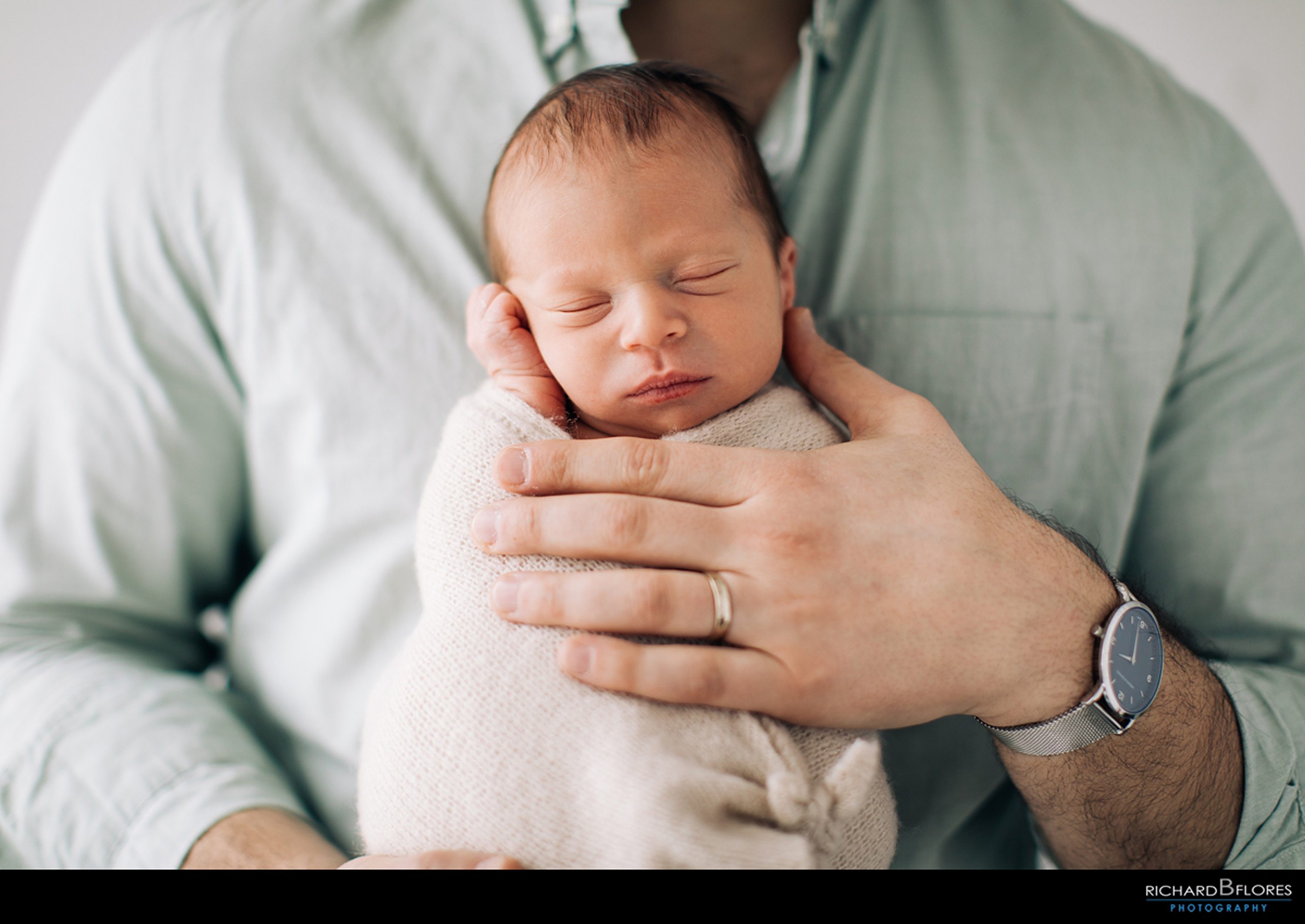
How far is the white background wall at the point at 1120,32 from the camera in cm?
96

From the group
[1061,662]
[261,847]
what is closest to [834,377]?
[1061,662]

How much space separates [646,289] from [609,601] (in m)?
0.31

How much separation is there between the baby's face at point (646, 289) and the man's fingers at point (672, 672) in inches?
9.6

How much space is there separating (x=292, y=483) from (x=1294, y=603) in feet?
4.23

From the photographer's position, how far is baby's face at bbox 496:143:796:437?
730mm

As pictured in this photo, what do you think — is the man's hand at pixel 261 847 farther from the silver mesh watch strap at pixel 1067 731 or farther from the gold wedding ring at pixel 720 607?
the silver mesh watch strap at pixel 1067 731

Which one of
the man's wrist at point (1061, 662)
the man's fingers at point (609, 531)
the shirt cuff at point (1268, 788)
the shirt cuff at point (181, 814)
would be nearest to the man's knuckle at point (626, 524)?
the man's fingers at point (609, 531)

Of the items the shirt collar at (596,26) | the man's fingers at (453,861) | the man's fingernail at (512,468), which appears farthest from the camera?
the shirt collar at (596,26)

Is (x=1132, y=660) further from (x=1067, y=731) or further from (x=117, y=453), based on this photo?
(x=117, y=453)

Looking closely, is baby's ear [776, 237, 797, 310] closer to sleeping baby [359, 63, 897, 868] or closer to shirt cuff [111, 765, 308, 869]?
sleeping baby [359, 63, 897, 868]

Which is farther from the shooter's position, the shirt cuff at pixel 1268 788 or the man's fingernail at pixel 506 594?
the shirt cuff at pixel 1268 788

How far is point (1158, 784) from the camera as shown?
2.59 ft

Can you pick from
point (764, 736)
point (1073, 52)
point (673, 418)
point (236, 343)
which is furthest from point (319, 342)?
point (1073, 52)

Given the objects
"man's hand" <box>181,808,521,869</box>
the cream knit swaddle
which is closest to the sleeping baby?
the cream knit swaddle
